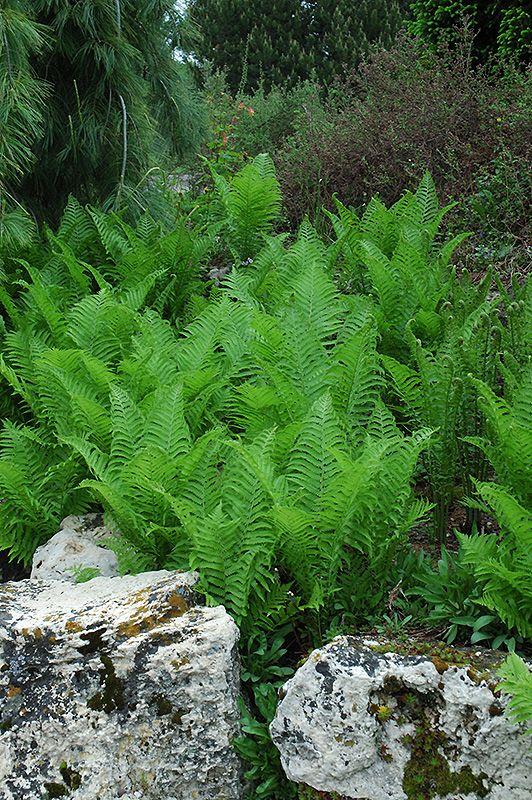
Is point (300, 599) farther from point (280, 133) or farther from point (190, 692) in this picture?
point (280, 133)

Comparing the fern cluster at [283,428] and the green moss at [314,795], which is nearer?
the green moss at [314,795]

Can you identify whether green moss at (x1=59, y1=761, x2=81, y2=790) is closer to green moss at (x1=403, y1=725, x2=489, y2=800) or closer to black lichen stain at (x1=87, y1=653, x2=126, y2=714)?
black lichen stain at (x1=87, y1=653, x2=126, y2=714)

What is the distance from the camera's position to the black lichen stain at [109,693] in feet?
7.70

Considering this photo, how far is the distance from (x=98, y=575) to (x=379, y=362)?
1711mm

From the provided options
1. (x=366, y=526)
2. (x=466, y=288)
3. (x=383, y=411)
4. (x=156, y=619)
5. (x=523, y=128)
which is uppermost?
(x=523, y=128)

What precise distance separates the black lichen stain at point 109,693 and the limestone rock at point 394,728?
0.45m

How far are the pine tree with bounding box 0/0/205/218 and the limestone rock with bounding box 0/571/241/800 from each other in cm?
310

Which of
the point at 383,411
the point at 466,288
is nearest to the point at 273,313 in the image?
the point at 466,288

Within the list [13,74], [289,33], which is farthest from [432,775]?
[289,33]

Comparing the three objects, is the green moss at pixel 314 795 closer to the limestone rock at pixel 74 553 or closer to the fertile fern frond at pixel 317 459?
the fertile fern frond at pixel 317 459

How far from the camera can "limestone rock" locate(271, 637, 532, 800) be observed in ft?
7.09

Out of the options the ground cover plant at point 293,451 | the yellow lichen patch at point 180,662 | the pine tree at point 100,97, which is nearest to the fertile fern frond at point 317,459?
the ground cover plant at point 293,451

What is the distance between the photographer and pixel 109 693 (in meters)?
2.36

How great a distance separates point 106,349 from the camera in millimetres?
3896
